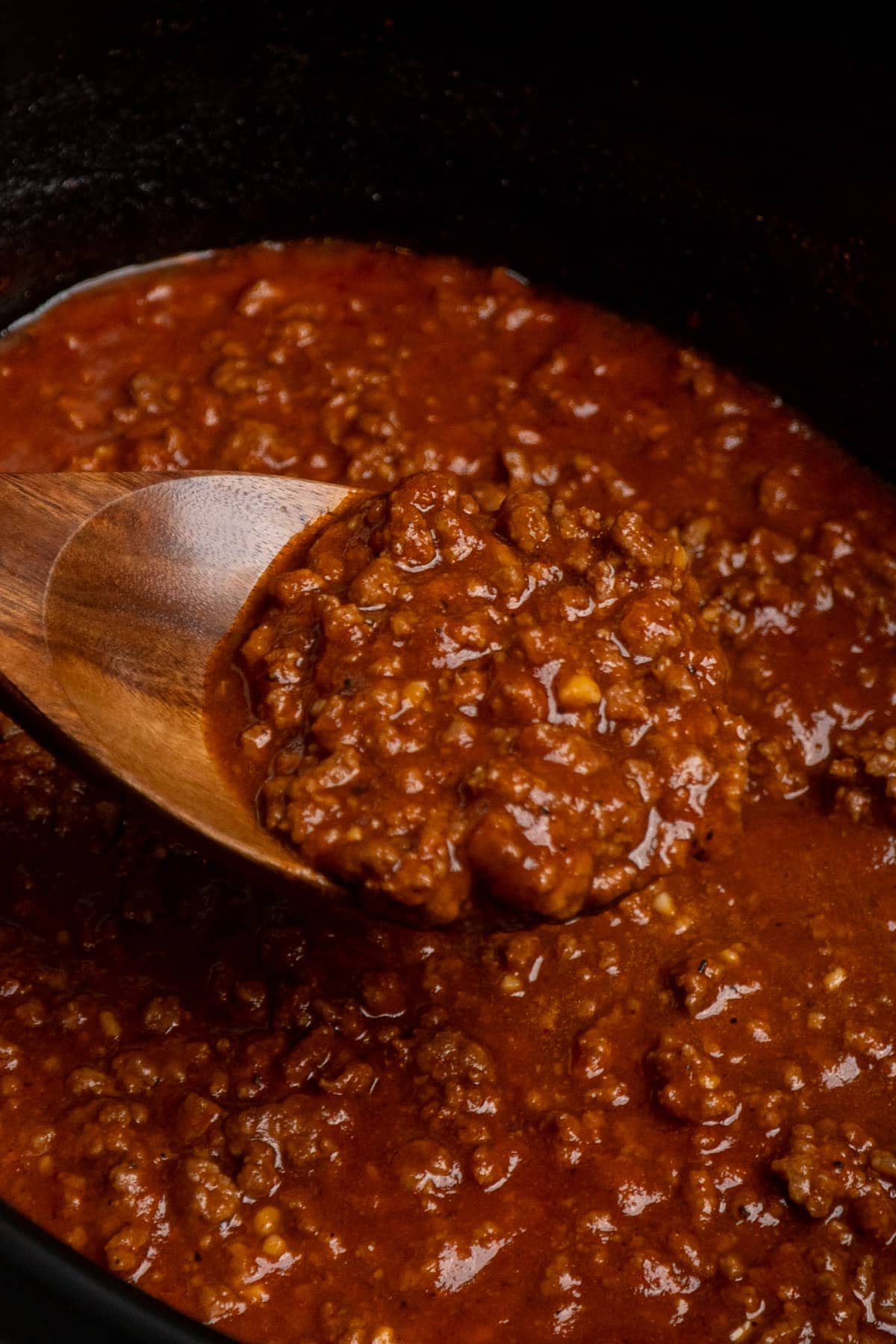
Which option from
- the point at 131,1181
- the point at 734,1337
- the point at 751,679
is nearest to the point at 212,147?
the point at 751,679

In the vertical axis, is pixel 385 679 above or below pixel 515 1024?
above

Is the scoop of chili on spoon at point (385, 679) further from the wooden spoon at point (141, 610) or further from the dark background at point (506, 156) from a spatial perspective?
the dark background at point (506, 156)

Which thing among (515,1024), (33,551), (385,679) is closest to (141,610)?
(33,551)

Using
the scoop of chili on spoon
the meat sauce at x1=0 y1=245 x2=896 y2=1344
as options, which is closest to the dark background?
the meat sauce at x1=0 y1=245 x2=896 y2=1344

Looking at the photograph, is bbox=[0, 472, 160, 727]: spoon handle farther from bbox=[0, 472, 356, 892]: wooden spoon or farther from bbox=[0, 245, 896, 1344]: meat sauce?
bbox=[0, 245, 896, 1344]: meat sauce

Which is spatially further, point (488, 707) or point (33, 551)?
point (33, 551)

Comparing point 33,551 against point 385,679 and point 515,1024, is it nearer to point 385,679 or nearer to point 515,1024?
point 385,679

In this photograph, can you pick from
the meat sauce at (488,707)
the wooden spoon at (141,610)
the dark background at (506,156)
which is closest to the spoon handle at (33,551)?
the wooden spoon at (141,610)
